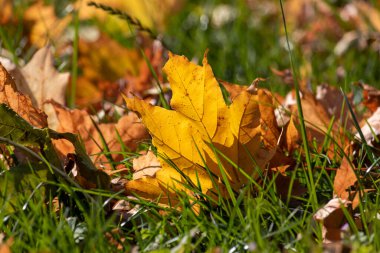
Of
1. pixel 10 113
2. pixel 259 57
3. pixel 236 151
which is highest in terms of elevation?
pixel 10 113

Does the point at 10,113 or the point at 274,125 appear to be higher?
the point at 10,113

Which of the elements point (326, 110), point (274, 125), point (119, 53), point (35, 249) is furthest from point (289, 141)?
point (119, 53)

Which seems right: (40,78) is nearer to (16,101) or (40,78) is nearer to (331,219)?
(16,101)

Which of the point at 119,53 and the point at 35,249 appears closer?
the point at 35,249

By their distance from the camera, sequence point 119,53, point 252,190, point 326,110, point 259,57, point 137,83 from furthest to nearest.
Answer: point 259,57, point 119,53, point 137,83, point 326,110, point 252,190

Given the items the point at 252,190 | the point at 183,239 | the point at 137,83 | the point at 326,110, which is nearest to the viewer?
the point at 183,239

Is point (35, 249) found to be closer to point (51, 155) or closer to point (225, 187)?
point (51, 155)

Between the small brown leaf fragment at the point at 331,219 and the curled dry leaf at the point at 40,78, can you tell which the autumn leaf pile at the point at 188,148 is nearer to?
the small brown leaf fragment at the point at 331,219
